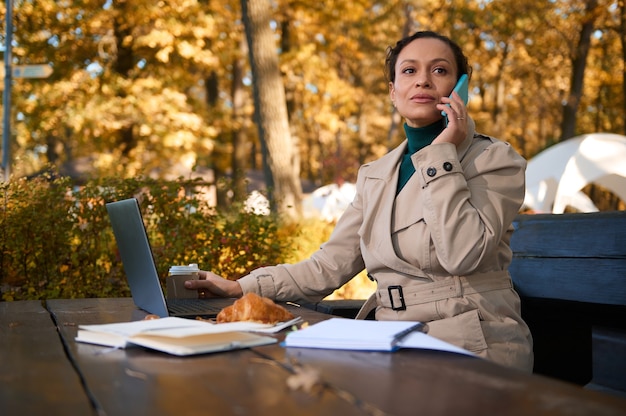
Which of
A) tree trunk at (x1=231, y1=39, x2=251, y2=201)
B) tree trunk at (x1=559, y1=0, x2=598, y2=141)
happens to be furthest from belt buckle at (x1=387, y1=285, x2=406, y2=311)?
tree trunk at (x1=231, y1=39, x2=251, y2=201)

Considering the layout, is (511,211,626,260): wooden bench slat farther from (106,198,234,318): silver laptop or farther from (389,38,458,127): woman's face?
(106,198,234,318): silver laptop

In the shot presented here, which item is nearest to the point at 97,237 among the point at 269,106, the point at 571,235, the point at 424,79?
the point at 424,79

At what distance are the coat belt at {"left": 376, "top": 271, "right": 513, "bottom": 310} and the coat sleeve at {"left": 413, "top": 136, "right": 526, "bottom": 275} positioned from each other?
0.26ft

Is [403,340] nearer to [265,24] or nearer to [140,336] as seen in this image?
[140,336]

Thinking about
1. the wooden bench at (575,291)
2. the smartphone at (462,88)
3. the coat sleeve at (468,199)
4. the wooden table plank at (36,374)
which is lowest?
the wooden bench at (575,291)

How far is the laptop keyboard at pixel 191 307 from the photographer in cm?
271

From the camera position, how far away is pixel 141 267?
254cm

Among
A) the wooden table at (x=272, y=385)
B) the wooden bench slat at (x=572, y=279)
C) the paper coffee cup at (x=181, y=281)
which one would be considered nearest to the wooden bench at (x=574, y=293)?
the wooden bench slat at (x=572, y=279)

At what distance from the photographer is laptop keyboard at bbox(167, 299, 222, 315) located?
8.87 feet

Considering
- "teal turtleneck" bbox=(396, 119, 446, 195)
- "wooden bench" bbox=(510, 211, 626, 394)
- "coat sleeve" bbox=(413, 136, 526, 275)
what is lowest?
"wooden bench" bbox=(510, 211, 626, 394)

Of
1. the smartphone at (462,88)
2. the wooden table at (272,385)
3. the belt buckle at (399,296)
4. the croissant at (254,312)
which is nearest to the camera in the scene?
the wooden table at (272,385)

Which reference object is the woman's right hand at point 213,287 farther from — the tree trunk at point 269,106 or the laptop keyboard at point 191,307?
the tree trunk at point 269,106

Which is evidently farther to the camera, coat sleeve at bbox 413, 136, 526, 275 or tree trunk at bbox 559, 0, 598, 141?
tree trunk at bbox 559, 0, 598, 141

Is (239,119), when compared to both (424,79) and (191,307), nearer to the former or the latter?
(424,79)
